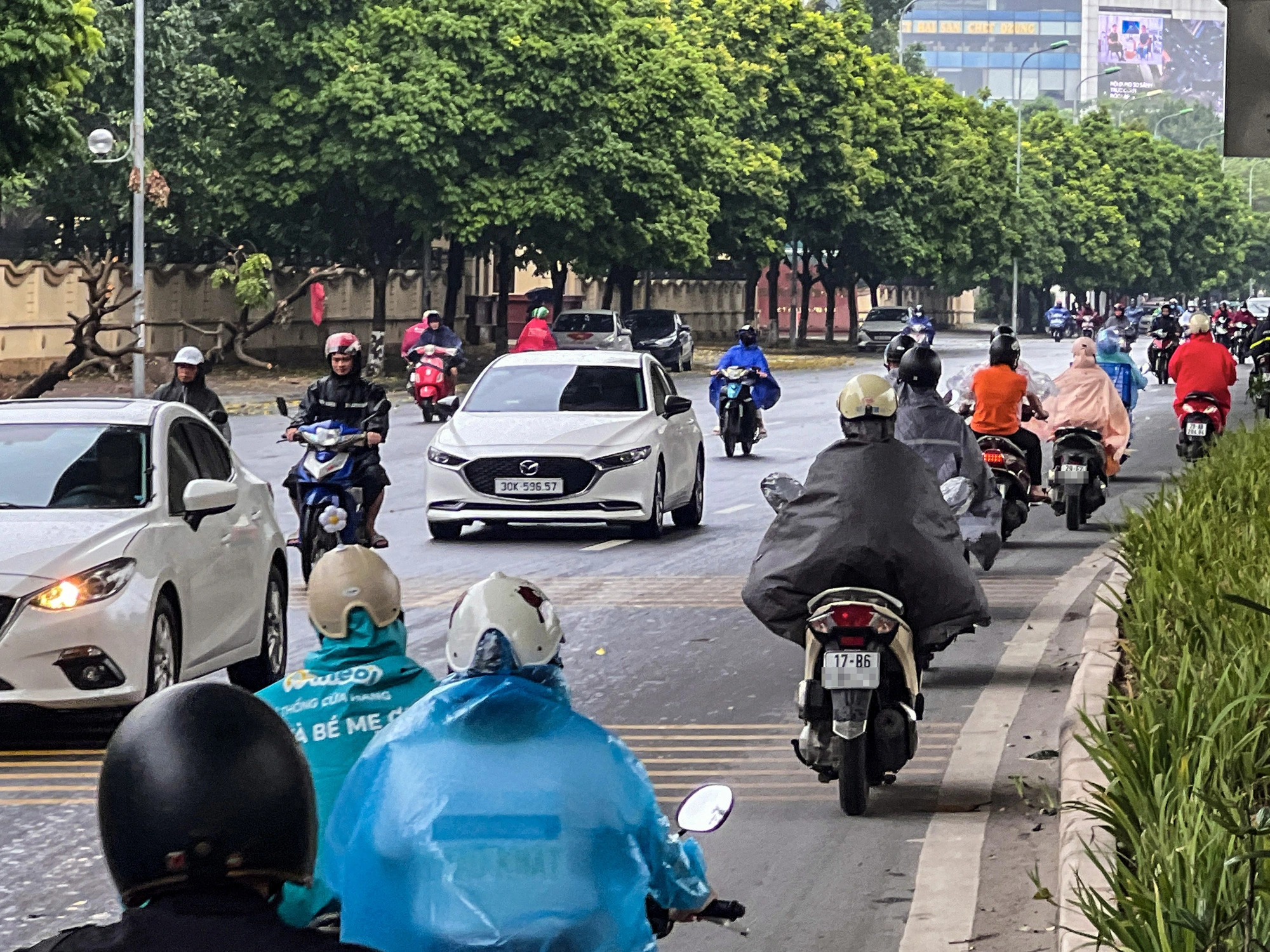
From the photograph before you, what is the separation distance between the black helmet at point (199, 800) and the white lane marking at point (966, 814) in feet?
13.1

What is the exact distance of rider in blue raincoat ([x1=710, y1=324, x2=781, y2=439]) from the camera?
2814cm

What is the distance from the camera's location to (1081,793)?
7168 mm

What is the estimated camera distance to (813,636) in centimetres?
811

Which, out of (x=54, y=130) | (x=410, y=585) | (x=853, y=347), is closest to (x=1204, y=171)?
(x=853, y=347)

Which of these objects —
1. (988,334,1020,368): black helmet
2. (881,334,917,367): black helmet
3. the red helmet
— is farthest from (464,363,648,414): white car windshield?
the red helmet

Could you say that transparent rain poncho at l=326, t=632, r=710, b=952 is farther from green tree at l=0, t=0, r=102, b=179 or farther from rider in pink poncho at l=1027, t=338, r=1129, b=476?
green tree at l=0, t=0, r=102, b=179

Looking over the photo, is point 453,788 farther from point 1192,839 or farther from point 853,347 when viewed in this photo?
point 853,347

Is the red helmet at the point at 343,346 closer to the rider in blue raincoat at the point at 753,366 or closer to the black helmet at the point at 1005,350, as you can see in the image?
the black helmet at the point at 1005,350

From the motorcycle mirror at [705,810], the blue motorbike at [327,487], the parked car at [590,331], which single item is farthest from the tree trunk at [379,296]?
the motorcycle mirror at [705,810]

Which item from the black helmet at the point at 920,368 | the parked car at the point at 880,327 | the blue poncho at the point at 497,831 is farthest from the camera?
the parked car at the point at 880,327

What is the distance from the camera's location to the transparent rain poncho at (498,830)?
3451 millimetres

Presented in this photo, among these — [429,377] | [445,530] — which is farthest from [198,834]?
[429,377]

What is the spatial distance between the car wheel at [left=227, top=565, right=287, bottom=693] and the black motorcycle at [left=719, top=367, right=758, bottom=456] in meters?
16.1

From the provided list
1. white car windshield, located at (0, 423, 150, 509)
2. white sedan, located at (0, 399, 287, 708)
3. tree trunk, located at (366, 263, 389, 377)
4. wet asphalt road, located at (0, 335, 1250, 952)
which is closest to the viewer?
wet asphalt road, located at (0, 335, 1250, 952)
